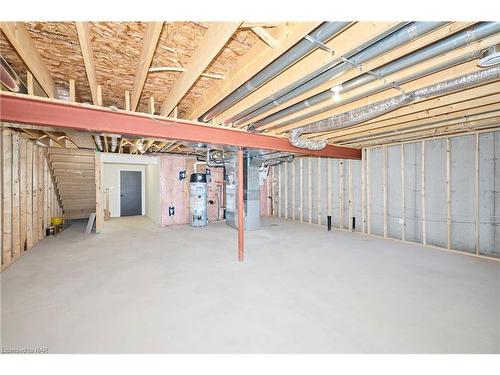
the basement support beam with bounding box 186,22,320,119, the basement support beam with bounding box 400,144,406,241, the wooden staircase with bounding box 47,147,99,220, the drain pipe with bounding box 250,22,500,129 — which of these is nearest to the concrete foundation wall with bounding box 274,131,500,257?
Result: the basement support beam with bounding box 400,144,406,241

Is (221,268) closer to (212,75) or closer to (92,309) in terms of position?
(92,309)

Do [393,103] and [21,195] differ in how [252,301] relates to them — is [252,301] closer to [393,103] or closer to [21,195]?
[393,103]

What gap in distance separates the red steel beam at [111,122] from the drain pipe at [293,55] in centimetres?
84

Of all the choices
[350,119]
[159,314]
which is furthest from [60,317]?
[350,119]

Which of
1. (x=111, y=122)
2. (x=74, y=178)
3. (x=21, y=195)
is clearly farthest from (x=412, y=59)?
(x=74, y=178)

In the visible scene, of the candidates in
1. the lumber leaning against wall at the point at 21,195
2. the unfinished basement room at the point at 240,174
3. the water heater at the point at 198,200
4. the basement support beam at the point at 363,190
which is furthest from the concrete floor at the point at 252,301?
the water heater at the point at 198,200

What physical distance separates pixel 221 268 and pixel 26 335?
197 centimetres

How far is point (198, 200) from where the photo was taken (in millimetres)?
6398

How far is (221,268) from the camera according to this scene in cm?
321

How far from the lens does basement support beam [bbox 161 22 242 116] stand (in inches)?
55.3

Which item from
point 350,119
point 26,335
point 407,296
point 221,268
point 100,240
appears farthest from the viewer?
point 100,240

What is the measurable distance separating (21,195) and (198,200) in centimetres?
354

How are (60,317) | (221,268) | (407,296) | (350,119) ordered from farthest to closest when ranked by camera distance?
(221,268)
(350,119)
(407,296)
(60,317)

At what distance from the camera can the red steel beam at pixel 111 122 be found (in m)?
2.17
